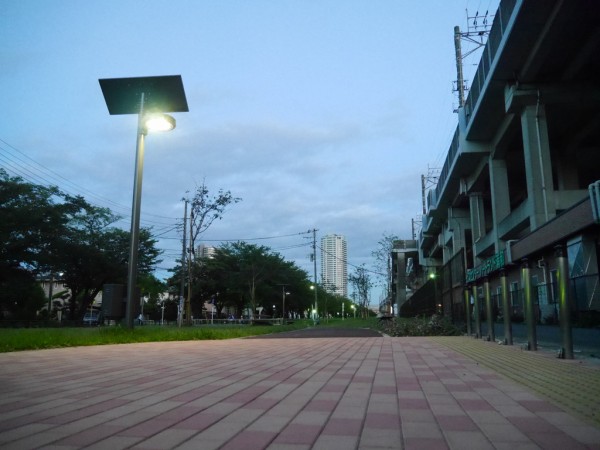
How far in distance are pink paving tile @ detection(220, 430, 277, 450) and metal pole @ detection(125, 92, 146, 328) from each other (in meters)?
10.3

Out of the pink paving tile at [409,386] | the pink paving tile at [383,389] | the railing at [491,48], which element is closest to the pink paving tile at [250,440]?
the pink paving tile at [383,389]

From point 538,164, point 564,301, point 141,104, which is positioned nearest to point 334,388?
point 564,301

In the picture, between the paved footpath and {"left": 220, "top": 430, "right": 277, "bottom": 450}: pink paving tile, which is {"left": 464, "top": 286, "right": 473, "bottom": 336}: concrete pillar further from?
{"left": 220, "top": 430, "right": 277, "bottom": 450}: pink paving tile

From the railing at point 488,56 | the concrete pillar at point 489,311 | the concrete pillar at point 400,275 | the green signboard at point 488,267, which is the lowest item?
the concrete pillar at point 489,311

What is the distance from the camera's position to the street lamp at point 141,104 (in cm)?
1308

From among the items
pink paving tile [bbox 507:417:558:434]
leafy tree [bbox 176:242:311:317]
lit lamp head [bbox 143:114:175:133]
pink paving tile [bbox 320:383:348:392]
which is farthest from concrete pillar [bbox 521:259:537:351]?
leafy tree [bbox 176:242:311:317]

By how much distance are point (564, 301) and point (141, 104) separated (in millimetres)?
11912

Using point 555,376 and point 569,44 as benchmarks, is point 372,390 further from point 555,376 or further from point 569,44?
point 569,44

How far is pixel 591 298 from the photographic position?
23.2ft

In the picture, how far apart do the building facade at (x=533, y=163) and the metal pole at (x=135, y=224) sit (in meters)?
9.01

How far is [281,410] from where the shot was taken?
344 centimetres

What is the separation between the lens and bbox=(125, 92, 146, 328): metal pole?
12391 millimetres

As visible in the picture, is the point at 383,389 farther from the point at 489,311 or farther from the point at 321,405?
the point at 489,311

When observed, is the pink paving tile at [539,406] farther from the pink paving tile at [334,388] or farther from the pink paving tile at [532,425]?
the pink paving tile at [334,388]
